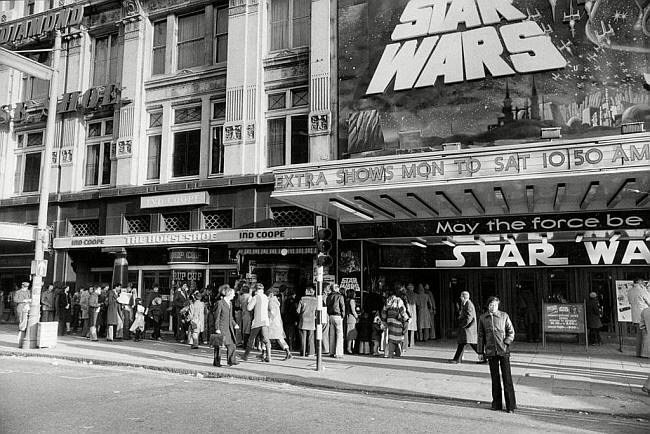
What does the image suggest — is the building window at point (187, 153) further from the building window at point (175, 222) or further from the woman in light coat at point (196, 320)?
the woman in light coat at point (196, 320)

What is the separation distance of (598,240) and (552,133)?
138 inches

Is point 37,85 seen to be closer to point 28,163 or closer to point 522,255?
point 28,163

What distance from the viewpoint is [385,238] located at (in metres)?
16.3

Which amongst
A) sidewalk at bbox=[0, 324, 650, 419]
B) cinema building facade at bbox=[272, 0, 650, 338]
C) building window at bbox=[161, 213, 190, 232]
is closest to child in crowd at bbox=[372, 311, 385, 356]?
sidewalk at bbox=[0, 324, 650, 419]

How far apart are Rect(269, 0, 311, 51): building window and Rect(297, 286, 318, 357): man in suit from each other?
944cm

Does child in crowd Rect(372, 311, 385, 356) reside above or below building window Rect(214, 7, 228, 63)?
below

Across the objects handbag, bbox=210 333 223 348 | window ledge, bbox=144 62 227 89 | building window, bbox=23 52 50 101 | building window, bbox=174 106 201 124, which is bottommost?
handbag, bbox=210 333 223 348

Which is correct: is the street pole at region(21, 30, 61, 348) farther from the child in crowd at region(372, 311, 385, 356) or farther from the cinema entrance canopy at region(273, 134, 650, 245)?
the child in crowd at region(372, 311, 385, 356)

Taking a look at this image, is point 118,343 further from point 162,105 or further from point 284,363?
point 162,105

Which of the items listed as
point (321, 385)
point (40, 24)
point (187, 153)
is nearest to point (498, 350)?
point (321, 385)

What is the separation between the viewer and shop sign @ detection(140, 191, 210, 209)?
18.9m

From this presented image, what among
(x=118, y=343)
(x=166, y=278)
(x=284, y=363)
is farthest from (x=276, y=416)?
(x=166, y=278)

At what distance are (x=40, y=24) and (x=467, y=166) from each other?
20274 mm

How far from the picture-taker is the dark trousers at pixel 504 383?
27.7 feet
